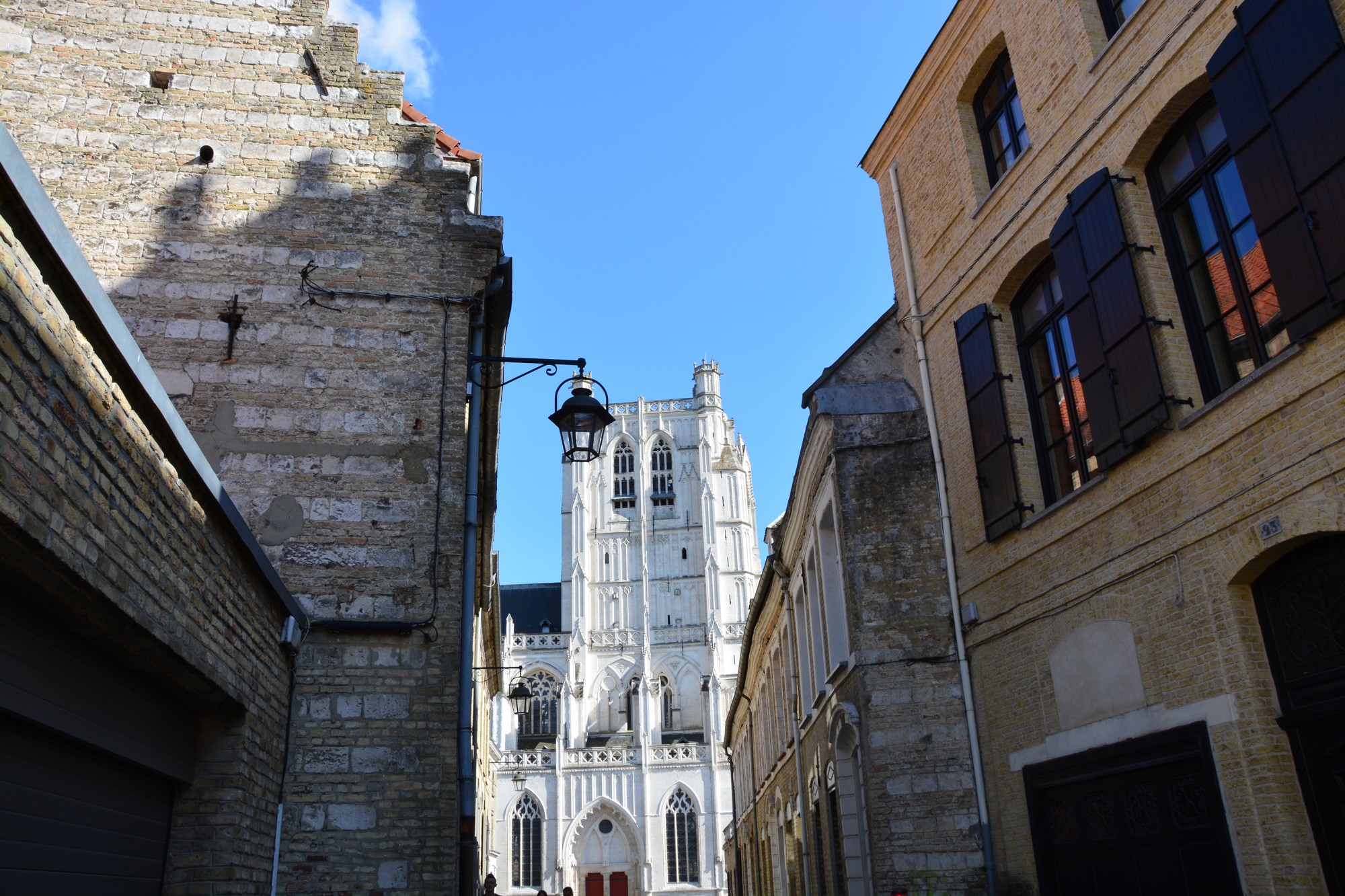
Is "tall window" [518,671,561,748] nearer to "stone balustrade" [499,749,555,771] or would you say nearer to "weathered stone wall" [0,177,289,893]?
A: "stone balustrade" [499,749,555,771]

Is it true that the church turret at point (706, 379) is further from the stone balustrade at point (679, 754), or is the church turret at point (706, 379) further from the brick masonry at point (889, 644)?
the brick masonry at point (889, 644)

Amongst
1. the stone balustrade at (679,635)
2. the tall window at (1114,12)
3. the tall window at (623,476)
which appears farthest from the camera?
the tall window at (623,476)

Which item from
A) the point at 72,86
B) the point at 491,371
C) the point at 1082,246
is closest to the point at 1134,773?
the point at 1082,246

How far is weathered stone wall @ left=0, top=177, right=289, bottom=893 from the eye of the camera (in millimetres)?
3521

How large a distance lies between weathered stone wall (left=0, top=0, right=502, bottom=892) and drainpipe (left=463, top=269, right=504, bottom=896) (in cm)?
10

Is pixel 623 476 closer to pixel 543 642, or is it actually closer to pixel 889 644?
pixel 543 642

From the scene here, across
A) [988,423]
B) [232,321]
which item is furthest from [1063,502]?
[232,321]

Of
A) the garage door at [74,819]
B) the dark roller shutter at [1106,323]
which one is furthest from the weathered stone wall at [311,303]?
the dark roller shutter at [1106,323]

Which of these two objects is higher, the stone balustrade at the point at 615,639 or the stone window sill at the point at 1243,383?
the stone balustrade at the point at 615,639

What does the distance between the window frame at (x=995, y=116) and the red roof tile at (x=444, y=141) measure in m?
4.89

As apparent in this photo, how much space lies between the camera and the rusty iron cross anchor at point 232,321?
8414 mm

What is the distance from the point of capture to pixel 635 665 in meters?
64.1

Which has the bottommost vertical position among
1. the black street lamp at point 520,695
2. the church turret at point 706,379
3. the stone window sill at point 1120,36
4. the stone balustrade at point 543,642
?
the black street lamp at point 520,695

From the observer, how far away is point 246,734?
6.16 m
